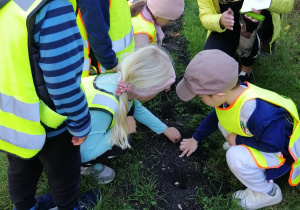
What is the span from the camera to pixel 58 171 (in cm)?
152

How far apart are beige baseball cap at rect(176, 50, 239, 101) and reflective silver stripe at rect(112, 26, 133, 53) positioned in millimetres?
608

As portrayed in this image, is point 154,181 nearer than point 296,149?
No

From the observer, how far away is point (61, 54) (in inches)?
45.4

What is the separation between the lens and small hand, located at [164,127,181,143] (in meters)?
2.34

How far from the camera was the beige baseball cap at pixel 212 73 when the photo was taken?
1633 mm

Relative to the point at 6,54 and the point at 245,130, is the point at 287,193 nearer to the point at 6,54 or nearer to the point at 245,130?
the point at 245,130

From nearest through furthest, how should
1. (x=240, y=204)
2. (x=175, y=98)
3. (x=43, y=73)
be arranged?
(x=43, y=73) < (x=240, y=204) < (x=175, y=98)

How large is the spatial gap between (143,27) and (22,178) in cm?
140

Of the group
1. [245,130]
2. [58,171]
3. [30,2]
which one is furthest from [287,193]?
[30,2]

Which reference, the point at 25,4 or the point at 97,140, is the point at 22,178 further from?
the point at 25,4

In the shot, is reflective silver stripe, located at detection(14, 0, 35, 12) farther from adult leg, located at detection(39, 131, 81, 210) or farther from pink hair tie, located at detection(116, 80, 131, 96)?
pink hair tie, located at detection(116, 80, 131, 96)

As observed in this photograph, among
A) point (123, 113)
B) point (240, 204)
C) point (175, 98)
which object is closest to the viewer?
point (123, 113)

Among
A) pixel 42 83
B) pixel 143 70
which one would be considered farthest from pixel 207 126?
pixel 42 83

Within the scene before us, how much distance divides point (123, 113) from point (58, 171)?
0.48 metres
